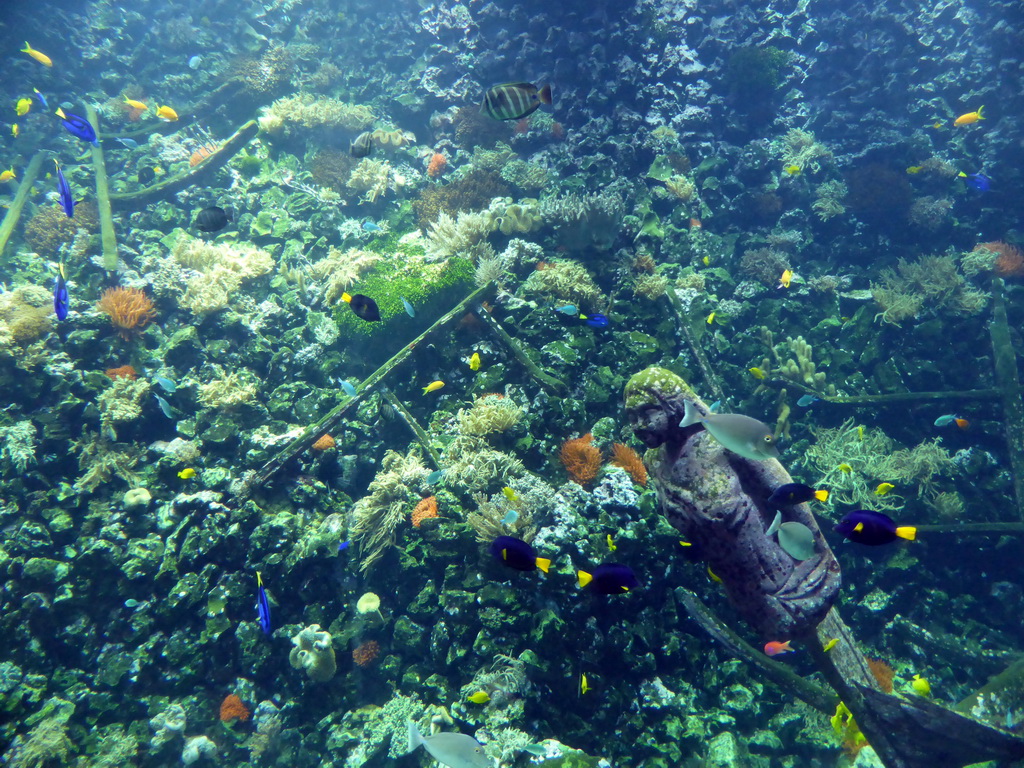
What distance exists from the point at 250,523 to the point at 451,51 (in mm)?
14223

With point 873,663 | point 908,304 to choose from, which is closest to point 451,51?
point 908,304

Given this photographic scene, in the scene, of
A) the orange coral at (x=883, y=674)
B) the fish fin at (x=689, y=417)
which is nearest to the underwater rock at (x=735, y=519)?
the fish fin at (x=689, y=417)

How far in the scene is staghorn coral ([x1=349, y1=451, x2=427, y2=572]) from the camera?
196 inches

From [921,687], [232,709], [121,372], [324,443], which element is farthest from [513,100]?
[921,687]

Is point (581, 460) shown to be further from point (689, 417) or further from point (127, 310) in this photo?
point (127, 310)

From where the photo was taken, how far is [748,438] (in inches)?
118

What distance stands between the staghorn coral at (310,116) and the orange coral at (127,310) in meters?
6.72

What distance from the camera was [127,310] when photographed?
6891 mm

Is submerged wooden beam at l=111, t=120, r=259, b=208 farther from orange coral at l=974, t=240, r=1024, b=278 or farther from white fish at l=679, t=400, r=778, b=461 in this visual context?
orange coral at l=974, t=240, r=1024, b=278

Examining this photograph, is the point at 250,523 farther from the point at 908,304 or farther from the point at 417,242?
the point at 908,304

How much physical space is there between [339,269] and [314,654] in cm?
592

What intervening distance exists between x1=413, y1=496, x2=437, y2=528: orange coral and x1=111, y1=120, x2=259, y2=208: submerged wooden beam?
10886 millimetres

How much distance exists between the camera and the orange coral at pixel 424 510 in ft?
16.1

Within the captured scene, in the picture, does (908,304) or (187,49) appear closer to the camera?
(908,304)
